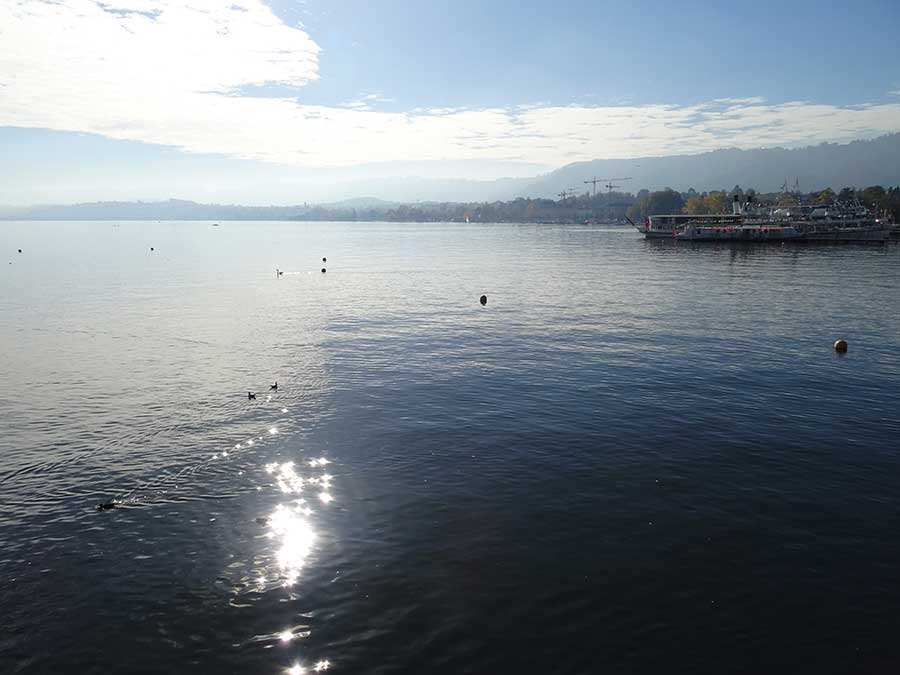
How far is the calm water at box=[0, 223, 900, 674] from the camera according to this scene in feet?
53.5

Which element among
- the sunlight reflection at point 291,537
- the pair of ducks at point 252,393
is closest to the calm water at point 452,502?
the sunlight reflection at point 291,537

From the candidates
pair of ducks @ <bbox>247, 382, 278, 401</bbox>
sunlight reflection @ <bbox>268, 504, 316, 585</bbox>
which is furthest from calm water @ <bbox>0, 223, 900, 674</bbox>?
pair of ducks @ <bbox>247, 382, 278, 401</bbox>

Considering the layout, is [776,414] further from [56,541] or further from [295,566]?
[56,541]

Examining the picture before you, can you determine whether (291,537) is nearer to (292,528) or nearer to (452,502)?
(292,528)

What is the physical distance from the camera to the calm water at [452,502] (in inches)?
642

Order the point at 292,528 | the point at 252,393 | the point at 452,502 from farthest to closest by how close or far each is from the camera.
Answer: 1. the point at 252,393
2. the point at 452,502
3. the point at 292,528

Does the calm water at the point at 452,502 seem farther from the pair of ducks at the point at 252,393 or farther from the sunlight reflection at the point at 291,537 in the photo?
the pair of ducks at the point at 252,393

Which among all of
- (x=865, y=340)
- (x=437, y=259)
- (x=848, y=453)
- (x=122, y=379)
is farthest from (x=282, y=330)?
(x=437, y=259)

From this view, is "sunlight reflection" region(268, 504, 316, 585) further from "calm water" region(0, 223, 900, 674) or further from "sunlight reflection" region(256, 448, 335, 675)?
"calm water" region(0, 223, 900, 674)

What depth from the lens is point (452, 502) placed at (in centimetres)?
2373

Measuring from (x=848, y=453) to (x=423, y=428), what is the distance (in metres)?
21.5

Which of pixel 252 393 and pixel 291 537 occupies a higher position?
pixel 252 393

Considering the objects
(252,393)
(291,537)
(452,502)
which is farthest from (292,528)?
(252,393)

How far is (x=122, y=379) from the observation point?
4128 cm
